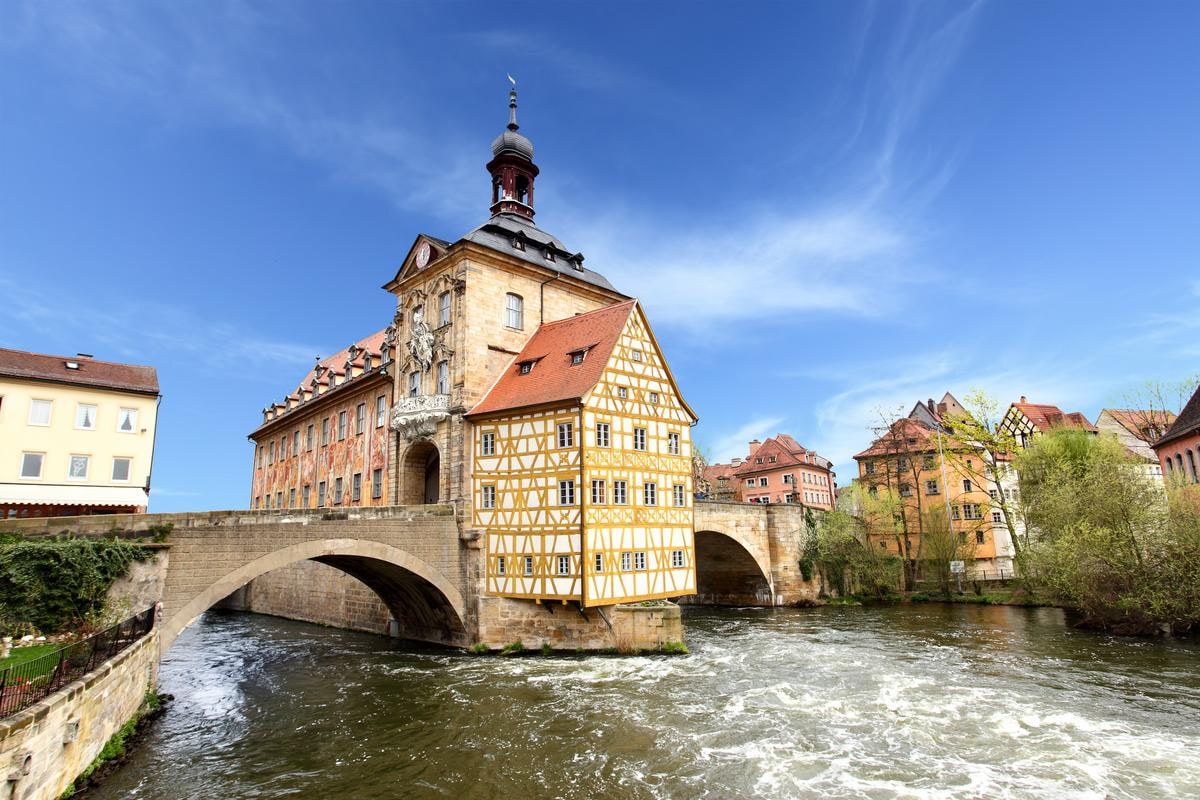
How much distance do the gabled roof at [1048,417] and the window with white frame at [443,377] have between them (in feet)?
131

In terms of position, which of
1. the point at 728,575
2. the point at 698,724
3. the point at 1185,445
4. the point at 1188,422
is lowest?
the point at 698,724

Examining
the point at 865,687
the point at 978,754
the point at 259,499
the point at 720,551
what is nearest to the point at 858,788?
the point at 978,754

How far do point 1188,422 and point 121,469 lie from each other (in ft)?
135

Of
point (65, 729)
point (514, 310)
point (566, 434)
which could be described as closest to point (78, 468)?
point (514, 310)

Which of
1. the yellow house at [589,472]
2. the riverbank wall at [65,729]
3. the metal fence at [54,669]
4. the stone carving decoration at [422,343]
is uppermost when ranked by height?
the stone carving decoration at [422,343]

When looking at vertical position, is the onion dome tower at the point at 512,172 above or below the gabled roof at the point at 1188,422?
above

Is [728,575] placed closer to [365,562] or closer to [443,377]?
[443,377]

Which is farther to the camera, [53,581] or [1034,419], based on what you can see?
[1034,419]

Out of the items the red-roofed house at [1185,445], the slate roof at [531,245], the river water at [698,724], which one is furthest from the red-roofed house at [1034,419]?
the slate roof at [531,245]

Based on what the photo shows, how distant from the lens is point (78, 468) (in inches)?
950

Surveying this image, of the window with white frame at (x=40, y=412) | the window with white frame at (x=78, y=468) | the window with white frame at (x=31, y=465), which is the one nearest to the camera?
the window with white frame at (x=31, y=465)

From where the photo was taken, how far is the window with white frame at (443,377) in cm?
2323

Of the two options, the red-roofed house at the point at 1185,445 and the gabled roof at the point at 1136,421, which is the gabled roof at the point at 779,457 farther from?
the red-roofed house at the point at 1185,445

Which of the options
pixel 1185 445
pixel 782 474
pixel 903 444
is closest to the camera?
pixel 1185 445
